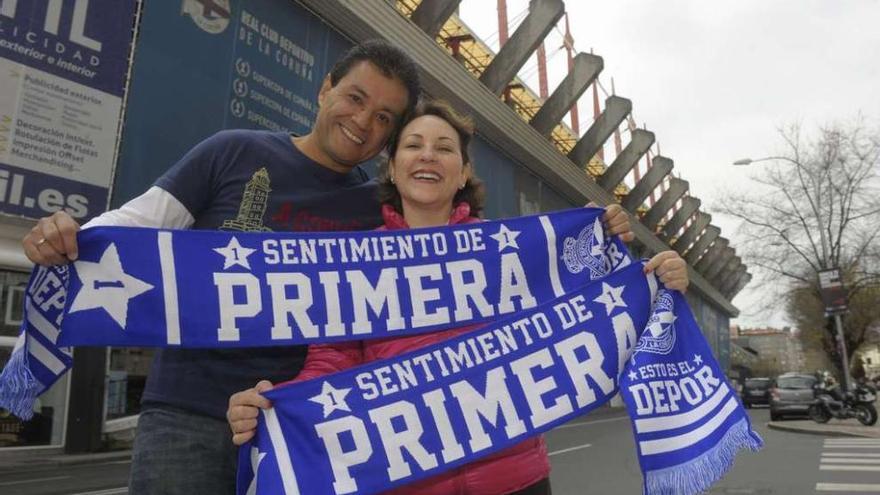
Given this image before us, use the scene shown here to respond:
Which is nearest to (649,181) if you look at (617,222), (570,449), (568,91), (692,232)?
(692,232)

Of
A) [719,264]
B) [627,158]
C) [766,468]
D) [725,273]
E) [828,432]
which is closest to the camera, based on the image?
[766,468]

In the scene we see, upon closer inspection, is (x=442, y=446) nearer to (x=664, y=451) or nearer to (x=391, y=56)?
(x=664, y=451)

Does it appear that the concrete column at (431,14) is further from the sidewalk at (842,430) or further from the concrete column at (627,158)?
the concrete column at (627,158)

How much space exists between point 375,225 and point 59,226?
1031 millimetres

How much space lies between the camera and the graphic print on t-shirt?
2244mm

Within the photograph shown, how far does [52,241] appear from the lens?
201 cm

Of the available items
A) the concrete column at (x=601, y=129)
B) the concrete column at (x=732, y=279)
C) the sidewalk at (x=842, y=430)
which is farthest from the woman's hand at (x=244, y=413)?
the concrete column at (x=732, y=279)

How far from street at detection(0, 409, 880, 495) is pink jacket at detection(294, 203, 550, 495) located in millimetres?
5256

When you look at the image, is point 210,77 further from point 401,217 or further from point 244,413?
Answer: point 244,413

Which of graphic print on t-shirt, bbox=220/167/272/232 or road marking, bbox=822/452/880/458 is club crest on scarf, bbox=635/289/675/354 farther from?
road marking, bbox=822/452/880/458

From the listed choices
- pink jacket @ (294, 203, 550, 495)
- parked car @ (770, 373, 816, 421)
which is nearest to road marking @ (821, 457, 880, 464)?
pink jacket @ (294, 203, 550, 495)

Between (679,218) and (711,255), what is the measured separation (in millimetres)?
14534

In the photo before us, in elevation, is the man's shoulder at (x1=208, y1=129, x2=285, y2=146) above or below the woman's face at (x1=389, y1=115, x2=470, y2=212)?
above

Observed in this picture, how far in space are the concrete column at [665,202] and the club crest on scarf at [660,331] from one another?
45593mm
